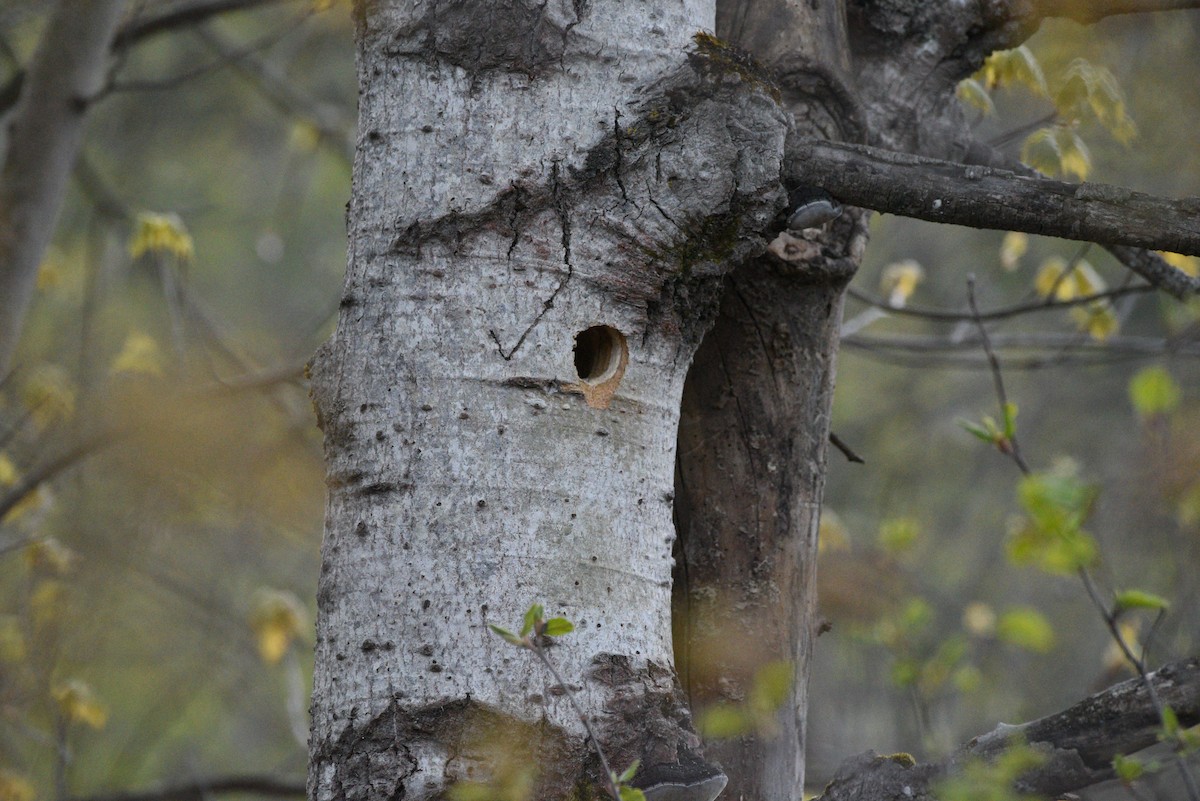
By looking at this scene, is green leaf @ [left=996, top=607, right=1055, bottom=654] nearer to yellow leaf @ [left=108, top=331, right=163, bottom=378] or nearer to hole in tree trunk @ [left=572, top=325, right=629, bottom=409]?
hole in tree trunk @ [left=572, top=325, right=629, bottom=409]

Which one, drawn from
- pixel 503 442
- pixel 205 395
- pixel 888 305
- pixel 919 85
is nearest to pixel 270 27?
pixel 205 395

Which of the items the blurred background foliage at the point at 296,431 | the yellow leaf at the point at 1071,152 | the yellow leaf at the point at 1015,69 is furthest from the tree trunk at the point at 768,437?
the yellow leaf at the point at 1071,152

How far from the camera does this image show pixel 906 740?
457 cm

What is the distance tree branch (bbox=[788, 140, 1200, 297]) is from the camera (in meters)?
1.57

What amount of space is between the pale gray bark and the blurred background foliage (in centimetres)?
35

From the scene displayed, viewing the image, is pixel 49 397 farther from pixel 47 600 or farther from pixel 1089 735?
pixel 1089 735

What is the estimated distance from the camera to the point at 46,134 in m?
3.43

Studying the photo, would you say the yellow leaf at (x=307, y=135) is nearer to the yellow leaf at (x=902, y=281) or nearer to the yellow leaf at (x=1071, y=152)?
the yellow leaf at (x=902, y=281)

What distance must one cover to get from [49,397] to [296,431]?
0.94 meters

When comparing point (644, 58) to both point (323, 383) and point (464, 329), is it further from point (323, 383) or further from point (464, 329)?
point (323, 383)

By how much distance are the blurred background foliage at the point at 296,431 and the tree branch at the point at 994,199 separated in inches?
10.3

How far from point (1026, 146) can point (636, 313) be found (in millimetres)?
1856

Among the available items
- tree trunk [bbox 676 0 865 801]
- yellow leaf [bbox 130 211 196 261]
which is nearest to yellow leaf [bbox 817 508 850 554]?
tree trunk [bbox 676 0 865 801]

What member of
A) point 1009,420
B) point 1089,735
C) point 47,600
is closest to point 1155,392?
point 1009,420
